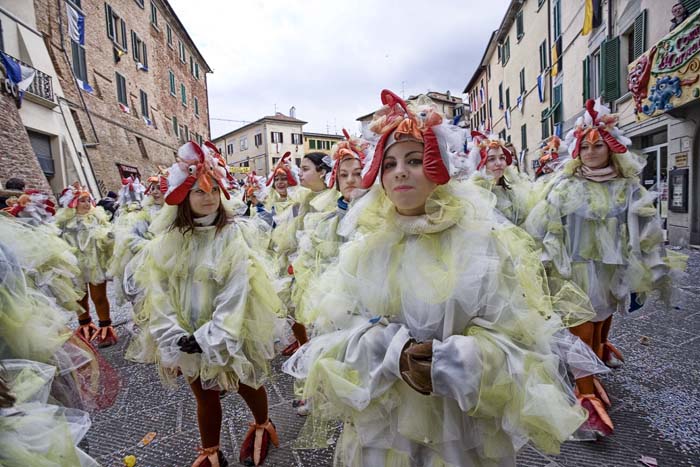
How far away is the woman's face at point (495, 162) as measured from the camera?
16.0 feet

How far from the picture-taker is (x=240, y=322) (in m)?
2.40

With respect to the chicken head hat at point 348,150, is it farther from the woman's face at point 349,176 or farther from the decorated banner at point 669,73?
the decorated banner at point 669,73

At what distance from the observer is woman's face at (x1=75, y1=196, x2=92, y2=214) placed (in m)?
5.62

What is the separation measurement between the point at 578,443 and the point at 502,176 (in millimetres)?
3092

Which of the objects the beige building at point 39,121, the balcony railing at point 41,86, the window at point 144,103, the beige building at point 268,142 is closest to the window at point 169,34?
the window at point 144,103

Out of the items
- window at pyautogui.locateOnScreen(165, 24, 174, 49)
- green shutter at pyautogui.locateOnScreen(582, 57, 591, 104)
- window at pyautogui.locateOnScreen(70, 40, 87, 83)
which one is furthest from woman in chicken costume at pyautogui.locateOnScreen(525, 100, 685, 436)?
window at pyautogui.locateOnScreen(165, 24, 174, 49)

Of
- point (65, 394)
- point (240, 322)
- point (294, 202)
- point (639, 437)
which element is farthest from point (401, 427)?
point (294, 202)

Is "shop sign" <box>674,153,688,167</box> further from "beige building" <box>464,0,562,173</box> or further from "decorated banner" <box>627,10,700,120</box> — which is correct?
"beige building" <box>464,0,562,173</box>

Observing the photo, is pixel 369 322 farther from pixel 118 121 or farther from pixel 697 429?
pixel 118 121

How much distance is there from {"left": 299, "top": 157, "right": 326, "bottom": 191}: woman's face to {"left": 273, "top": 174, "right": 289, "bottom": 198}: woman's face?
1.82 m

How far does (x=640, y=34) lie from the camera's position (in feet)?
32.3

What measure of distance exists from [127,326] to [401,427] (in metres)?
5.78

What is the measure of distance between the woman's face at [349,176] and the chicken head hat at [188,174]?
3.87 ft

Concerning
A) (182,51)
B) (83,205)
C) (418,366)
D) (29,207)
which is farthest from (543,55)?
(182,51)
